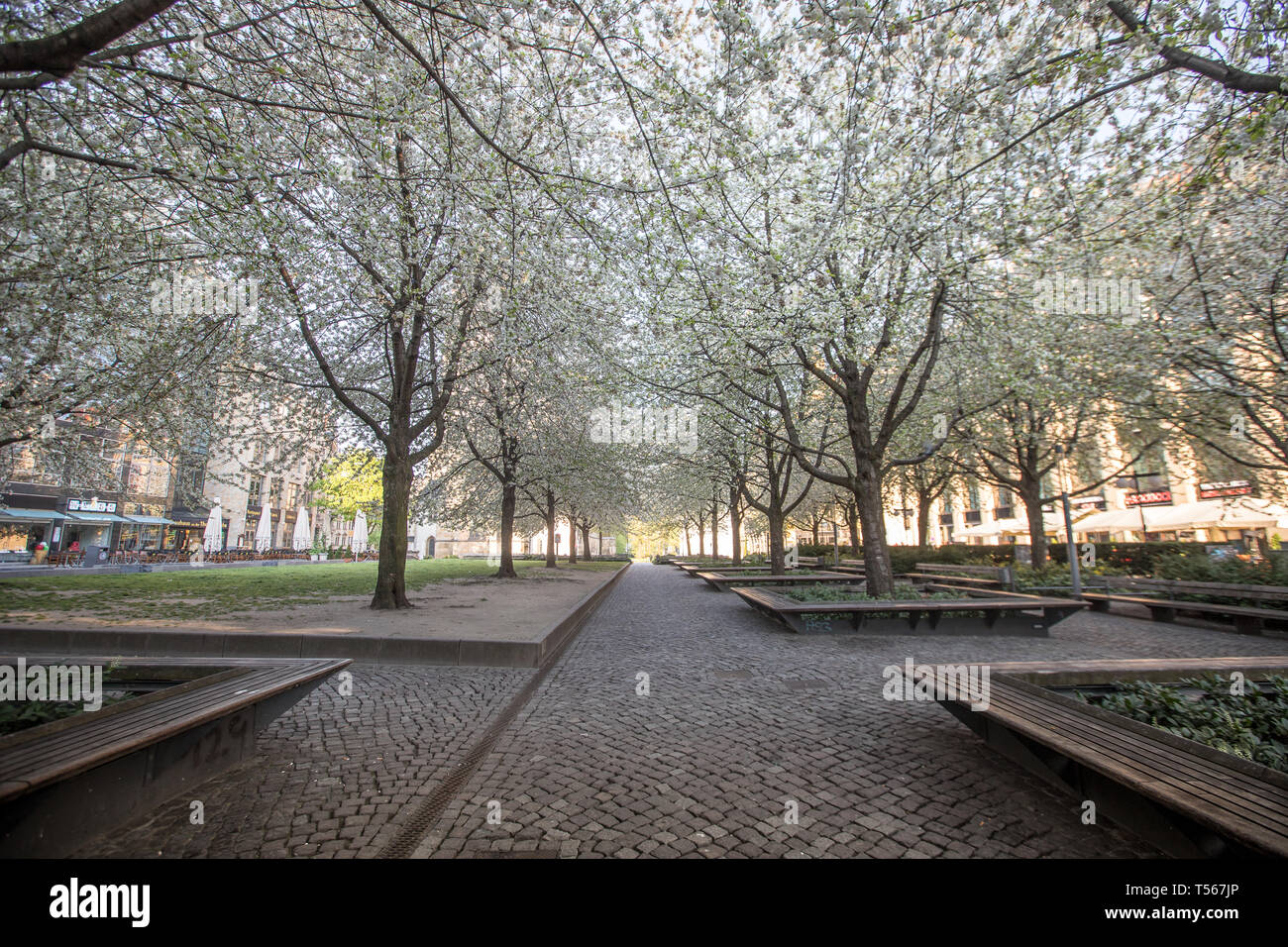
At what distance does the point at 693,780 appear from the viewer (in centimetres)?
343

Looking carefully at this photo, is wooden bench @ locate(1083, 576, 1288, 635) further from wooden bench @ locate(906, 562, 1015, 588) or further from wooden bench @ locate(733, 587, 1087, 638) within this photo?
wooden bench @ locate(733, 587, 1087, 638)

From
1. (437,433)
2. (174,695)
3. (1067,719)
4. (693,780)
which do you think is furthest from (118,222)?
(1067,719)

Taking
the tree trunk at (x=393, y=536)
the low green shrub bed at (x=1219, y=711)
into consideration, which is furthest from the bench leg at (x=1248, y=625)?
the tree trunk at (x=393, y=536)

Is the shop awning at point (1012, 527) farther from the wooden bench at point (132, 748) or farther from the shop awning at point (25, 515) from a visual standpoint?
the shop awning at point (25, 515)

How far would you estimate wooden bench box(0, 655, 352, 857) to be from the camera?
2197 millimetres

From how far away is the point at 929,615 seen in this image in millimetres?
9508

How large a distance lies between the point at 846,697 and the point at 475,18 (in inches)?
281

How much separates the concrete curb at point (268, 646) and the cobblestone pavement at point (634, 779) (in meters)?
0.42

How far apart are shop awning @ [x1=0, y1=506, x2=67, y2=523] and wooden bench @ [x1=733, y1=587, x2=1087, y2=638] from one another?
39200mm

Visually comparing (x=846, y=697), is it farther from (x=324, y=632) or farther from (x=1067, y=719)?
(x=324, y=632)

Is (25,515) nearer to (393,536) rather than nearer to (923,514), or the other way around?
(393,536)

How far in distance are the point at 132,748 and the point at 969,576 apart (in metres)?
18.0
